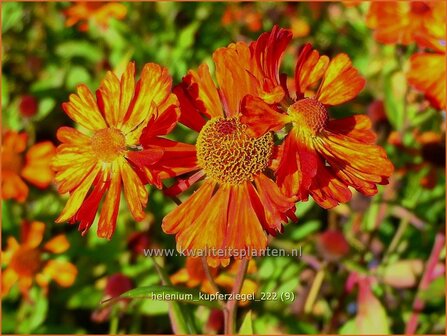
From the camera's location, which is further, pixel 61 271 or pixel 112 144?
pixel 61 271

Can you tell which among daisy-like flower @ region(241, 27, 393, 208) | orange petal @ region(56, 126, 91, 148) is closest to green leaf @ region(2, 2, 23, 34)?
orange petal @ region(56, 126, 91, 148)

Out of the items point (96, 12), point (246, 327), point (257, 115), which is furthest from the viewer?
point (96, 12)

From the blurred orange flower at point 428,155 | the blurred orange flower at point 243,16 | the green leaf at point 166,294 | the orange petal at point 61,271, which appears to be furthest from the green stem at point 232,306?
the blurred orange flower at point 243,16

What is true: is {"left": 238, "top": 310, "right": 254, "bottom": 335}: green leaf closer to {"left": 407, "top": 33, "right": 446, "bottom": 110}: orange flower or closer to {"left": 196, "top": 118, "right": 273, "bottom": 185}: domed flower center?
{"left": 196, "top": 118, "right": 273, "bottom": 185}: domed flower center

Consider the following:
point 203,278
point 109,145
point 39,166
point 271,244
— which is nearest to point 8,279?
point 39,166

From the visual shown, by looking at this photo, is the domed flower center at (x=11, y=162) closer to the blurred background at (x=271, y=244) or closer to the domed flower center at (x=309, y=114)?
the blurred background at (x=271, y=244)

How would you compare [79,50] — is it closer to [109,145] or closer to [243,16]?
[243,16]

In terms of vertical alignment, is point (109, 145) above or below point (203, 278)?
above
